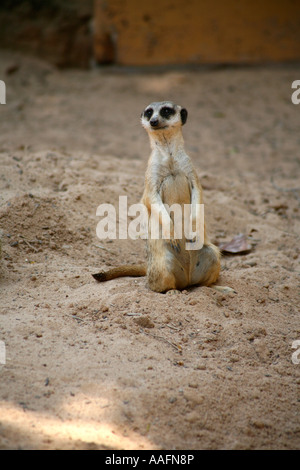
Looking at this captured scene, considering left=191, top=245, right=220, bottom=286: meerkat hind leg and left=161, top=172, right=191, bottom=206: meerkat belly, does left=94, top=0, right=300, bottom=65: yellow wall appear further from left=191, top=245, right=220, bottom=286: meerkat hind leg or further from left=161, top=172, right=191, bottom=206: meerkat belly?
left=191, top=245, right=220, bottom=286: meerkat hind leg

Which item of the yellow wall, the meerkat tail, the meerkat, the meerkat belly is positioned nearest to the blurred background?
the yellow wall

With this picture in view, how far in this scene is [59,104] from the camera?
7.22m

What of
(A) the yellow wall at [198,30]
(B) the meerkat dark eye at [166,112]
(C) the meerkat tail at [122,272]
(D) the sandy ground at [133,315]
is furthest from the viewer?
(A) the yellow wall at [198,30]

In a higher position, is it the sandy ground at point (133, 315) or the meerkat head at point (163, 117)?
the meerkat head at point (163, 117)

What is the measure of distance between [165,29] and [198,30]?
0.50 meters

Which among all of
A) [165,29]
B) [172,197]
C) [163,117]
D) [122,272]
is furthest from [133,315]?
[165,29]

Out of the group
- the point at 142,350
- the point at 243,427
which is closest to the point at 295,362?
the point at 243,427

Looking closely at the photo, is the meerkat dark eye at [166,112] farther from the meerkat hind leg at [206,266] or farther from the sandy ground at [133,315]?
the sandy ground at [133,315]

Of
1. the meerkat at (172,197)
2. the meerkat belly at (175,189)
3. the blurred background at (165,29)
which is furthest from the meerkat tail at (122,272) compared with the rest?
the blurred background at (165,29)

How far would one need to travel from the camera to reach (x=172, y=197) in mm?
3373

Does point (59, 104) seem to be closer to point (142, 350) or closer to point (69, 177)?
point (69, 177)

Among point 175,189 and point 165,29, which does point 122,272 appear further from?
point 165,29

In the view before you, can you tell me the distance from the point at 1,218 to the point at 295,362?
2241 millimetres

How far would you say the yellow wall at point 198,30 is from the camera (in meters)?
7.47
